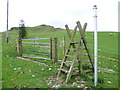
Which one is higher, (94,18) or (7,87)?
(94,18)

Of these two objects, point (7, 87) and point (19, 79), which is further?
point (19, 79)

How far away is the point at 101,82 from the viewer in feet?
15.5

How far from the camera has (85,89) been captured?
14.0 ft

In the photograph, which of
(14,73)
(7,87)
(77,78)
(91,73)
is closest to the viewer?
(7,87)

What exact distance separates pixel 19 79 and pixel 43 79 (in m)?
1.10

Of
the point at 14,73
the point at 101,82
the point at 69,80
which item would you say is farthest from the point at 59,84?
the point at 14,73

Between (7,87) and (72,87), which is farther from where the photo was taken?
(7,87)

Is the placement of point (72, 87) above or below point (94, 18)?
below

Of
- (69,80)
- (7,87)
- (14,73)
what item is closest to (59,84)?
(69,80)

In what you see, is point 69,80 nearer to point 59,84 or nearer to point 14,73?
point 59,84

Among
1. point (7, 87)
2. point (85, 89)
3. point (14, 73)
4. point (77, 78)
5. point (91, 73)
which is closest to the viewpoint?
point (85, 89)

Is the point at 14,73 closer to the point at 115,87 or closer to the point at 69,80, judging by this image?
the point at 69,80

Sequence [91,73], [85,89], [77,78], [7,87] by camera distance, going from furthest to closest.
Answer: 1. [91,73]
2. [77,78]
3. [7,87]
4. [85,89]

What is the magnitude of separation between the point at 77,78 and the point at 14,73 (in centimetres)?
327
